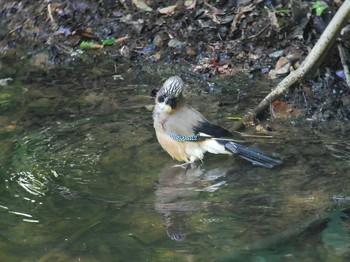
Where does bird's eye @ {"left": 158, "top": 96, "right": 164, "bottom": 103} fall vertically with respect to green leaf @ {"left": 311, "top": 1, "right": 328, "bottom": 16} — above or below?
above

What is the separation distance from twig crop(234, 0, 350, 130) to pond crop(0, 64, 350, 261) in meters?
0.28

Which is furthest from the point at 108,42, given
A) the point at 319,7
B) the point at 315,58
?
the point at 315,58

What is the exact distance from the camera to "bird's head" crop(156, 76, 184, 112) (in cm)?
626

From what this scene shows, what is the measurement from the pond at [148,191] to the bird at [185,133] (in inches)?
5.1

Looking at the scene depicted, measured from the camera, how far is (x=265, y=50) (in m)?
8.14

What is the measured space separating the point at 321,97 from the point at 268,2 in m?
2.01

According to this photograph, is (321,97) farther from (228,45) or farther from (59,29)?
(59,29)

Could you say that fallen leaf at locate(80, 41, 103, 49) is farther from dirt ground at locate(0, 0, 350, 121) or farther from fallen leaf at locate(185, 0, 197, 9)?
fallen leaf at locate(185, 0, 197, 9)

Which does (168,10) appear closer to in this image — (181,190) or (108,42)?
(108,42)

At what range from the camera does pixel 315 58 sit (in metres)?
6.80

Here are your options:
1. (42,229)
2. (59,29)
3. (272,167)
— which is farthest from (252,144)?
(59,29)

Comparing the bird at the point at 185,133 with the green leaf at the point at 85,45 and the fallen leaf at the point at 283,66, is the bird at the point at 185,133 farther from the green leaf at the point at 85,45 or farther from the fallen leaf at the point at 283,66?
the green leaf at the point at 85,45

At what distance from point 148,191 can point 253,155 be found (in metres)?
Answer: 0.98

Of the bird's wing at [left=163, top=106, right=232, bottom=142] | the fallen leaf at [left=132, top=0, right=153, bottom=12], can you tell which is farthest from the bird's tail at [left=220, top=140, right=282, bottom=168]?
the fallen leaf at [left=132, top=0, right=153, bottom=12]
